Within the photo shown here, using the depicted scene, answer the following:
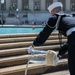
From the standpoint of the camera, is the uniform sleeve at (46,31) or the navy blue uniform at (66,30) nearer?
the navy blue uniform at (66,30)

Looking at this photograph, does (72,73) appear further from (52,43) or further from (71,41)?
(52,43)

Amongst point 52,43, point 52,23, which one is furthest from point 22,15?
point 52,23

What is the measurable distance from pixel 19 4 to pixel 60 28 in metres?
70.1

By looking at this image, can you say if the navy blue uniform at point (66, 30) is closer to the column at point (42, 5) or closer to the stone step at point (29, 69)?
the stone step at point (29, 69)

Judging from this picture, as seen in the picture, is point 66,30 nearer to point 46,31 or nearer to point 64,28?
point 64,28

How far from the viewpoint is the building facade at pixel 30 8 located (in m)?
71.2

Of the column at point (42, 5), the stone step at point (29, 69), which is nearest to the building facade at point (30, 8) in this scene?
the column at point (42, 5)

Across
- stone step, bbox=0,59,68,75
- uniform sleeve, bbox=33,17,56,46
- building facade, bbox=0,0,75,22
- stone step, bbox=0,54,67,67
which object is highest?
uniform sleeve, bbox=33,17,56,46

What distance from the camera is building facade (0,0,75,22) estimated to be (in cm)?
7125

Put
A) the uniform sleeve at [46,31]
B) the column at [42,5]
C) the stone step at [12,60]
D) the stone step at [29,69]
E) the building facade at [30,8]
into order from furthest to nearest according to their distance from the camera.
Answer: the column at [42,5] < the building facade at [30,8] < the stone step at [12,60] < the stone step at [29,69] < the uniform sleeve at [46,31]

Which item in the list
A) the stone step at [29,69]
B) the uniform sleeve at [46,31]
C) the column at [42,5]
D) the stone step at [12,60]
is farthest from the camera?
the column at [42,5]

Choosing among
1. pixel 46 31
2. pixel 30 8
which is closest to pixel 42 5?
pixel 30 8

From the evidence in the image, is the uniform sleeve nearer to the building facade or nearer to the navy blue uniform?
the navy blue uniform

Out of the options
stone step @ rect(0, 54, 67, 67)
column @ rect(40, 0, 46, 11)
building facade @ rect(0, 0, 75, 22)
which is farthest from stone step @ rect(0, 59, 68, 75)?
column @ rect(40, 0, 46, 11)
